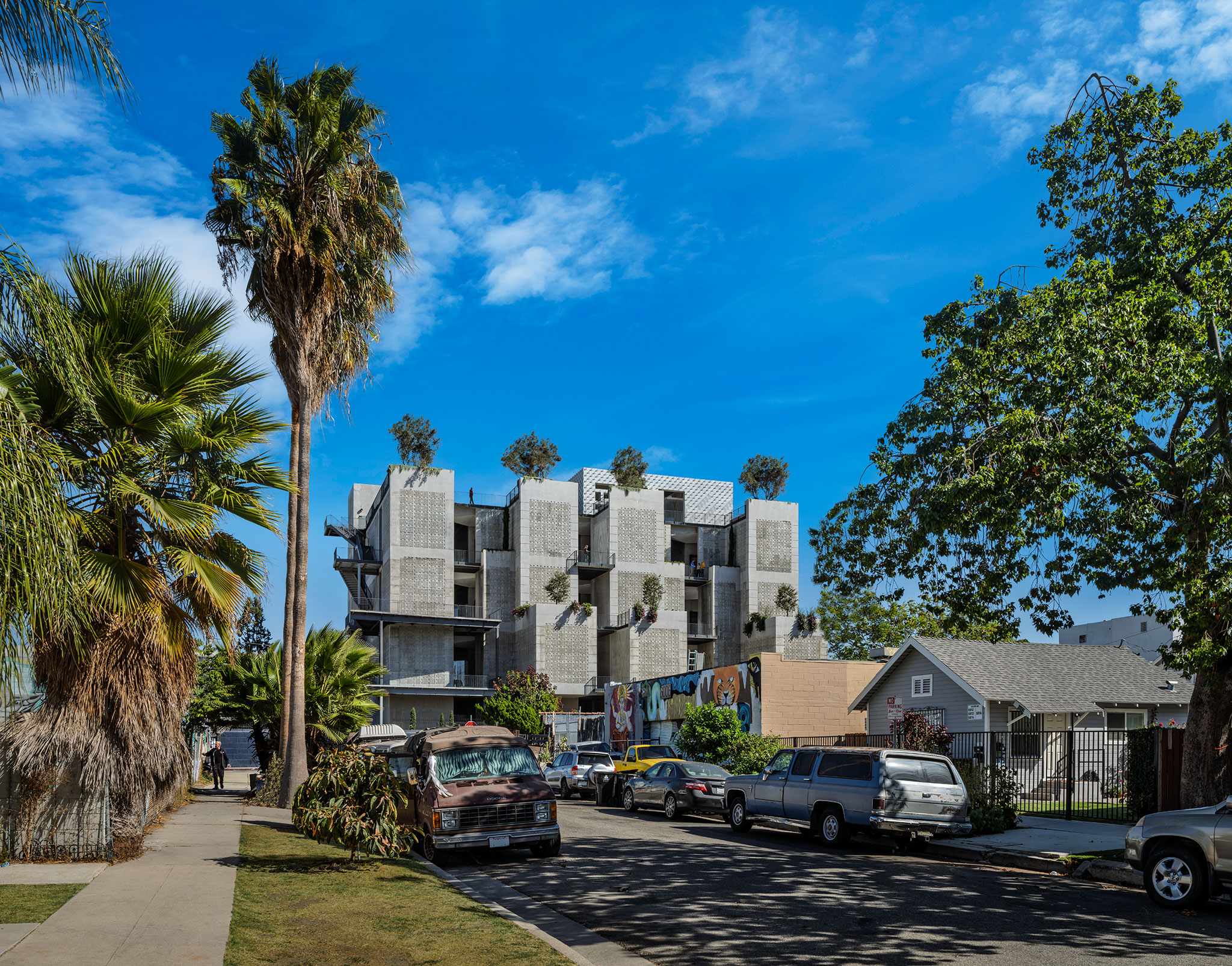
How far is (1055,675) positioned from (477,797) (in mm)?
24632

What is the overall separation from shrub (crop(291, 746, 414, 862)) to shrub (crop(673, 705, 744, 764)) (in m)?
21.2

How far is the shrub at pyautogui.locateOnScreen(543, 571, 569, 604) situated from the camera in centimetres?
6869

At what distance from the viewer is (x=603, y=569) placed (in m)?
71.8

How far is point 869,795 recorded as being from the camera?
16.6 meters

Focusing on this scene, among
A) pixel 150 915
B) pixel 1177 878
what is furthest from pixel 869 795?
pixel 150 915

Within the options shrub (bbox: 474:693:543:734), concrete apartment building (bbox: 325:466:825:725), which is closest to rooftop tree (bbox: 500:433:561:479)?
concrete apartment building (bbox: 325:466:825:725)

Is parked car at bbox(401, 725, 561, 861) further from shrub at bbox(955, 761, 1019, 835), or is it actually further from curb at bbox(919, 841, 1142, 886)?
shrub at bbox(955, 761, 1019, 835)

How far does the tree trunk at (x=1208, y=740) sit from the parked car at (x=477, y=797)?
9719 millimetres

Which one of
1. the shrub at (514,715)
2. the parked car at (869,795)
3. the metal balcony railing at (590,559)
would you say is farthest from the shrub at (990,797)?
the metal balcony railing at (590,559)

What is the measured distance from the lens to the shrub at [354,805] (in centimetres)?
1252

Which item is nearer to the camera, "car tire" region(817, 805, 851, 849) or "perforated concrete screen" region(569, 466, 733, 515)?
"car tire" region(817, 805, 851, 849)

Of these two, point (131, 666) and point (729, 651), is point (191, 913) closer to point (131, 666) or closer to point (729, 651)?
point (131, 666)

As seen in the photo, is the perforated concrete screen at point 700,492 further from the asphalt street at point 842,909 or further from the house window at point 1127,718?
the asphalt street at point 842,909

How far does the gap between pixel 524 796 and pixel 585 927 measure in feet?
18.0
